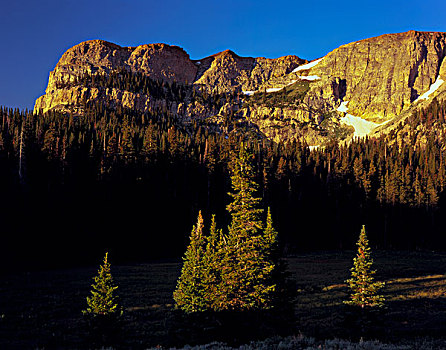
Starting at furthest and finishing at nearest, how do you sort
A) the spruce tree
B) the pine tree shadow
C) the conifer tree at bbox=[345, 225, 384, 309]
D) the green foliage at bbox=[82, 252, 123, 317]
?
the conifer tree at bbox=[345, 225, 384, 309]
the spruce tree
the pine tree shadow
the green foliage at bbox=[82, 252, 123, 317]

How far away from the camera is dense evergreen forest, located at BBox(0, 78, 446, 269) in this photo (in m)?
57.3

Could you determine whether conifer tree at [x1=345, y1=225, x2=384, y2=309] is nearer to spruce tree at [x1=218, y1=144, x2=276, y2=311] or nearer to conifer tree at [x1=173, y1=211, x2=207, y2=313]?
spruce tree at [x1=218, y1=144, x2=276, y2=311]

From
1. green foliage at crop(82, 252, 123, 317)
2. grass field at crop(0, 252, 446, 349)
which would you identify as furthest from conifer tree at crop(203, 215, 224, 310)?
green foliage at crop(82, 252, 123, 317)

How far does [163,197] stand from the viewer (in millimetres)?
74250

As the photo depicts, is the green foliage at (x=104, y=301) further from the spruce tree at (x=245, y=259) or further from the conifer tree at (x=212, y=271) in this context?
the spruce tree at (x=245, y=259)

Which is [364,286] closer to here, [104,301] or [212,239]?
[212,239]

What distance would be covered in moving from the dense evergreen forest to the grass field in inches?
483

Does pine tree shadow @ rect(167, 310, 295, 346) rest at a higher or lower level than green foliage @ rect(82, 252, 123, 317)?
lower

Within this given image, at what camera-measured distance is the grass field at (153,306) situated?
2092cm

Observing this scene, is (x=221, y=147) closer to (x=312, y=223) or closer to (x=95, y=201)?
(x=312, y=223)

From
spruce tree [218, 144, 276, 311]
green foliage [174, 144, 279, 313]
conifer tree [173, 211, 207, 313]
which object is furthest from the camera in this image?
conifer tree [173, 211, 207, 313]

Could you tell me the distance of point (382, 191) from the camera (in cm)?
9925

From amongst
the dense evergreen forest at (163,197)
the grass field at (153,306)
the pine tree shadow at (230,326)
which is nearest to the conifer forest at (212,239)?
the pine tree shadow at (230,326)

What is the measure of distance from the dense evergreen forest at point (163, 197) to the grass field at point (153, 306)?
12.3m
